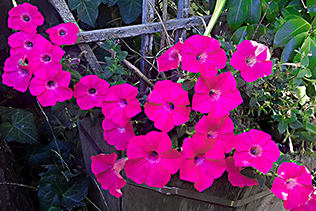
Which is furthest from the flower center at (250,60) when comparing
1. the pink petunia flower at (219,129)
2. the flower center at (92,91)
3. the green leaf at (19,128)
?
the green leaf at (19,128)

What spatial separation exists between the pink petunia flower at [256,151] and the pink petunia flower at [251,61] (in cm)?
17

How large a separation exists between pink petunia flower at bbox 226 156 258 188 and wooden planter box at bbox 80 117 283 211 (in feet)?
0.19

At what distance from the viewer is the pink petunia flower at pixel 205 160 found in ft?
2.15

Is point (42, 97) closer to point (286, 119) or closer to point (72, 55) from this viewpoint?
point (72, 55)

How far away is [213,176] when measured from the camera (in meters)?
0.67

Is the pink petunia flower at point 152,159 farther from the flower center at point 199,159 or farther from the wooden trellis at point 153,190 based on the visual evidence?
the wooden trellis at point 153,190

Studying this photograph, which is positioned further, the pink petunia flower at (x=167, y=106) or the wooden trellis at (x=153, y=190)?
the wooden trellis at (x=153, y=190)

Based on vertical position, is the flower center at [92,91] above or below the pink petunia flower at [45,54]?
below

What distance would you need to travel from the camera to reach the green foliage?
1.26m

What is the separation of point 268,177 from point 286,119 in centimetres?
22

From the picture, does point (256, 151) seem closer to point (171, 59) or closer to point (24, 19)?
point (171, 59)

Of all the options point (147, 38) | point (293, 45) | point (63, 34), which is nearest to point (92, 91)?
point (63, 34)

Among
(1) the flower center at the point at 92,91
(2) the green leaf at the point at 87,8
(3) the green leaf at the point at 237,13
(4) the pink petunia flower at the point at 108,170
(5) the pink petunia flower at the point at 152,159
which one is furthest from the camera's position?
(2) the green leaf at the point at 87,8

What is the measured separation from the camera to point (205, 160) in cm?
69
